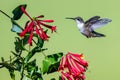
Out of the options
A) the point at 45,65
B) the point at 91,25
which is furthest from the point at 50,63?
the point at 91,25

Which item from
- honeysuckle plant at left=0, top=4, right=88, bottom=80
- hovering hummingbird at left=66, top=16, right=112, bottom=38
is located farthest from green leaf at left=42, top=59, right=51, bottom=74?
hovering hummingbird at left=66, top=16, right=112, bottom=38

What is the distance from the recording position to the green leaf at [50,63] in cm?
89

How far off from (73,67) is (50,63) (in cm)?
6

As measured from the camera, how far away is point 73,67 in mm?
909

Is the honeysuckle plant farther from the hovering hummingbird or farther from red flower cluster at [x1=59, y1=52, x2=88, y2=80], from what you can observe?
the hovering hummingbird

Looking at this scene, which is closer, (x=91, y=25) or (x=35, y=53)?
(x=35, y=53)

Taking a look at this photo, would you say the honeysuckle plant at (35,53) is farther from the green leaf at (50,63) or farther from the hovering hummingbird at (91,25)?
the hovering hummingbird at (91,25)

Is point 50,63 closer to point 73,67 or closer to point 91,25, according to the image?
point 73,67

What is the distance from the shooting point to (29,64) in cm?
93

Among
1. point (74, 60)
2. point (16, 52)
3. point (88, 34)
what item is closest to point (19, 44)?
point (16, 52)

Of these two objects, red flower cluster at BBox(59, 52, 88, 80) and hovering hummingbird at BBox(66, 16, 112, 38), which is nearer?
red flower cluster at BBox(59, 52, 88, 80)

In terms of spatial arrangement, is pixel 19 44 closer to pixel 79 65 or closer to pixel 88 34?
pixel 79 65

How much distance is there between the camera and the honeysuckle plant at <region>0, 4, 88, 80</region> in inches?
35.1

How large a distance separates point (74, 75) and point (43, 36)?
0.39ft
